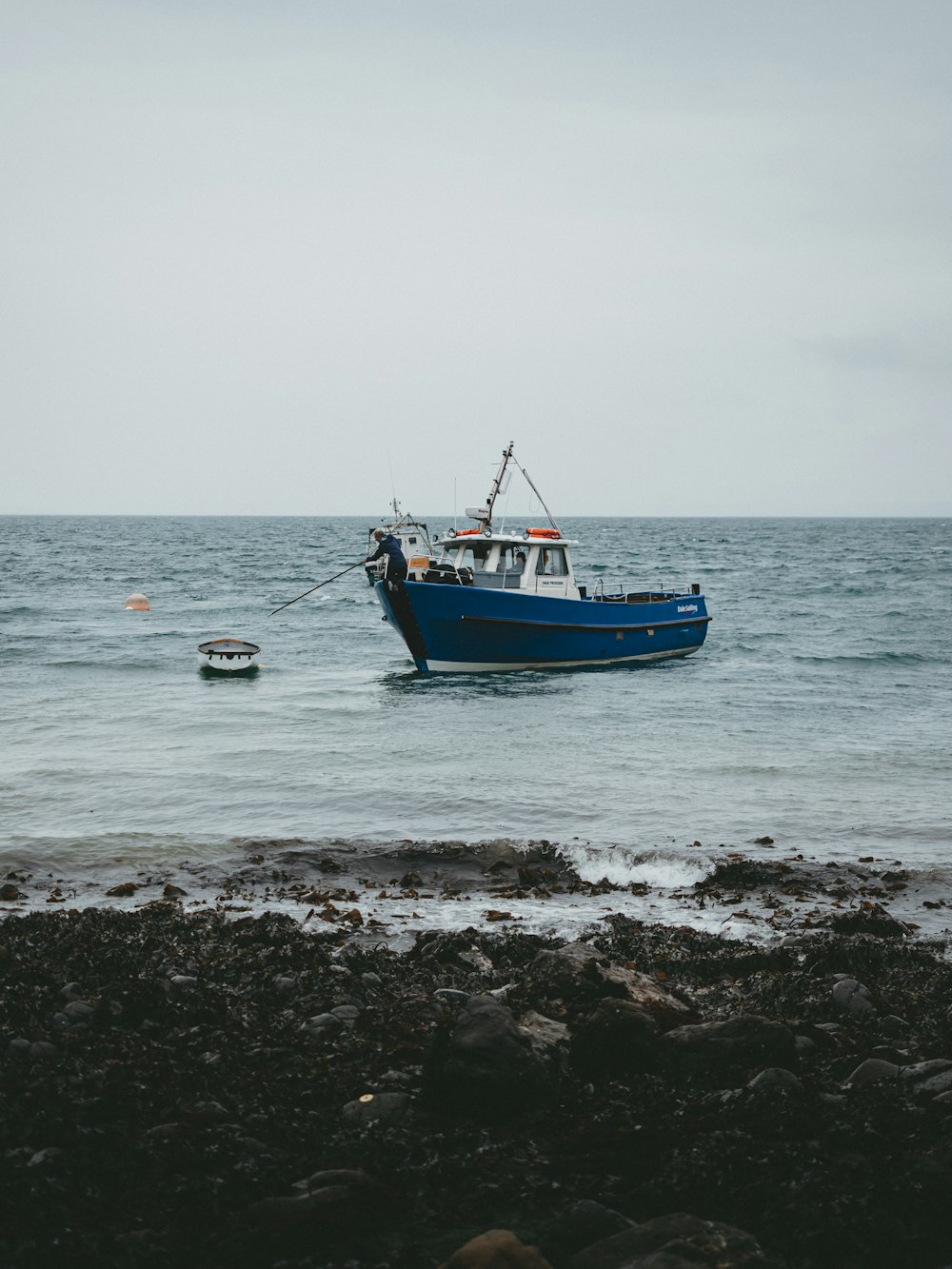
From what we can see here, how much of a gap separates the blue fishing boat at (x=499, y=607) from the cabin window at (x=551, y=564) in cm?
2

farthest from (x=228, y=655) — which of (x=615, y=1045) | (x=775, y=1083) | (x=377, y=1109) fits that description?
(x=775, y=1083)

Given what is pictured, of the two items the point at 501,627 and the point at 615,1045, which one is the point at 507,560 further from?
the point at 615,1045

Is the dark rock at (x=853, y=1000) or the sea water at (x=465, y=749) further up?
the dark rock at (x=853, y=1000)

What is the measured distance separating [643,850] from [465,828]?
2167mm

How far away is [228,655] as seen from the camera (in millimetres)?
25359

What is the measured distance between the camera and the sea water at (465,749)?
11.9 m

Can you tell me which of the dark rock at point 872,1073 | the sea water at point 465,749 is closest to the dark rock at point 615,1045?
the dark rock at point 872,1073

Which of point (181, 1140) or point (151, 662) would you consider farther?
point (151, 662)

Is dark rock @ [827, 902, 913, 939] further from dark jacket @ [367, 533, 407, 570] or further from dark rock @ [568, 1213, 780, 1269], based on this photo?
dark jacket @ [367, 533, 407, 570]

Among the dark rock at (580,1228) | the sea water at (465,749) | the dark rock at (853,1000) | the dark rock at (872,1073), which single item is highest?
the dark rock at (872,1073)

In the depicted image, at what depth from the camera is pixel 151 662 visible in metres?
27.4

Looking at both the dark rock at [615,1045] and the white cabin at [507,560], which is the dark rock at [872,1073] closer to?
the dark rock at [615,1045]

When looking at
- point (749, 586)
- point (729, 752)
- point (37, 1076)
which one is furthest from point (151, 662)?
point (749, 586)

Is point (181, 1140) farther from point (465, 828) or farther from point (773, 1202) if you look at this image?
point (465, 828)
